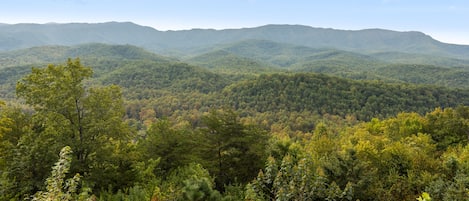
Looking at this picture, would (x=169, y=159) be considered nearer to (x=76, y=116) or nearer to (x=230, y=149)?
(x=230, y=149)

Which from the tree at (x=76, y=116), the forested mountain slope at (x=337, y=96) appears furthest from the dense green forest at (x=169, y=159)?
the forested mountain slope at (x=337, y=96)

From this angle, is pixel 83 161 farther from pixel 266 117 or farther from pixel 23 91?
pixel 266 117

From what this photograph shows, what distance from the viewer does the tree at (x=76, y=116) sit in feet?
51.1

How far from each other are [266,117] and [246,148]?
265ft

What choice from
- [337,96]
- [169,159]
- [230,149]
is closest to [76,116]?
[169,159]

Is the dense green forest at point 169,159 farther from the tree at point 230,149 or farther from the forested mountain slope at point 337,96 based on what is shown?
the forested mountain slope at point 337,96

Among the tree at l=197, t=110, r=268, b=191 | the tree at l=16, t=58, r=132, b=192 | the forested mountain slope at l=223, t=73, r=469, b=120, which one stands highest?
the tree at l=16, t=58, r=132, b=192

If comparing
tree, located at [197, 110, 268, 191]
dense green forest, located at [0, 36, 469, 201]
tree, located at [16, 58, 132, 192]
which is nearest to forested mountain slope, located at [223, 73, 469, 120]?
dense green forest, located at [0, 36, 469, 201]

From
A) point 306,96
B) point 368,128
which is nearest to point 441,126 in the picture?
point 368,128

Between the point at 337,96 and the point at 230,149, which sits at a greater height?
the point at 230,149

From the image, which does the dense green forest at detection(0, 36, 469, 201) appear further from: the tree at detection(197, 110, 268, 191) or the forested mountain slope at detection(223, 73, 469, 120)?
the forested mountain slope at detection(223, 73, 469, 120)

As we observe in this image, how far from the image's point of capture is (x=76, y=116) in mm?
16859

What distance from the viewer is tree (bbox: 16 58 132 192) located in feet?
51.1

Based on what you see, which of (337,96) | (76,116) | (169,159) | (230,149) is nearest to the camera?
(76,116)
